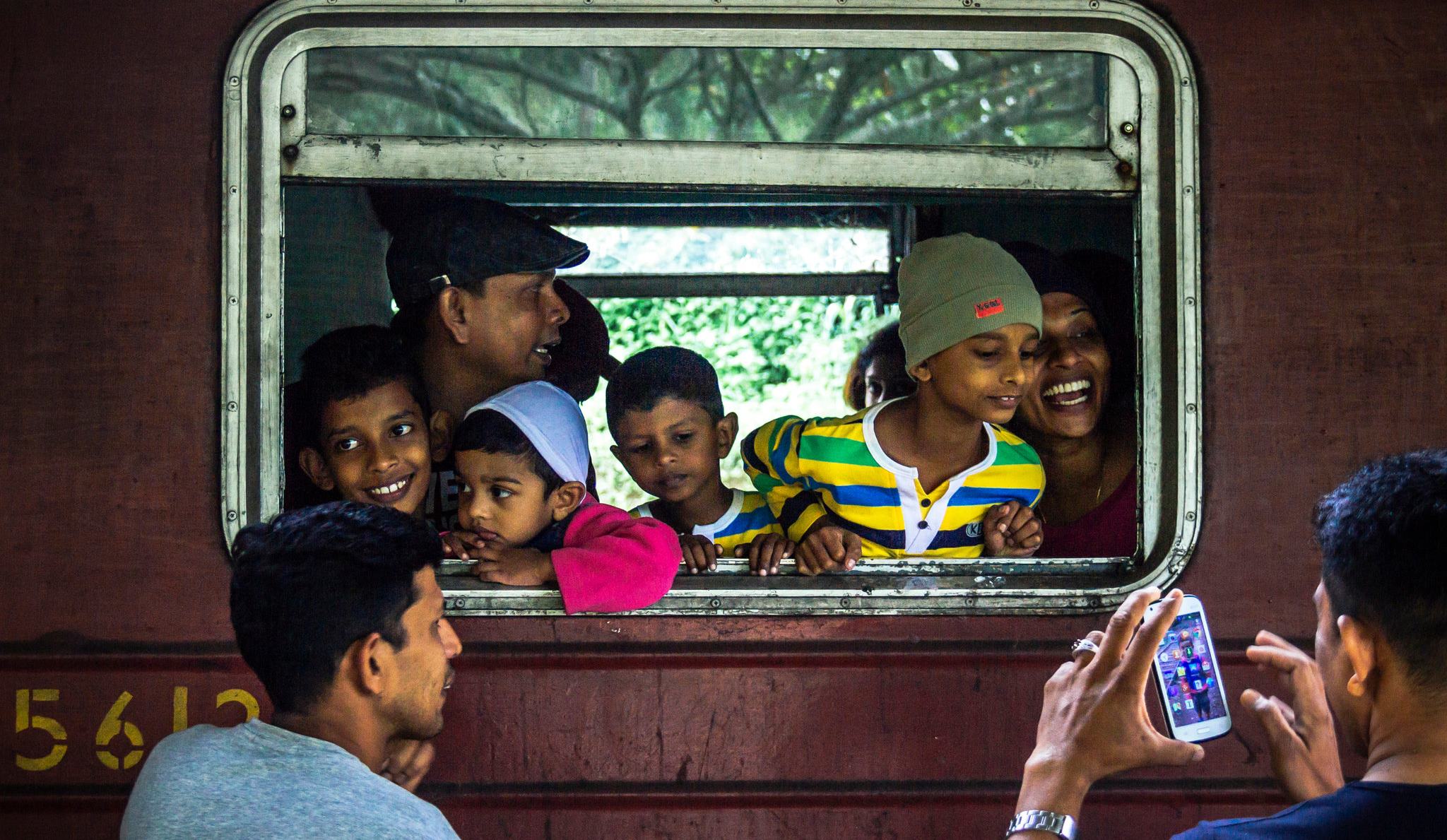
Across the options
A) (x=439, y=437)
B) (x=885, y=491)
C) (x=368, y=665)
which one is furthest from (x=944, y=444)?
(x=368, y=665)

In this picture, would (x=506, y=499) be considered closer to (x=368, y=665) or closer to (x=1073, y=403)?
(x=368, y=665)

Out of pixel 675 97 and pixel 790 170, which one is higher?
pixel 675 97

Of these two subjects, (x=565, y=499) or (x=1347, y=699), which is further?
(x=565, y=499)

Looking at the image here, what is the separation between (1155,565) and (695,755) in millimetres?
901

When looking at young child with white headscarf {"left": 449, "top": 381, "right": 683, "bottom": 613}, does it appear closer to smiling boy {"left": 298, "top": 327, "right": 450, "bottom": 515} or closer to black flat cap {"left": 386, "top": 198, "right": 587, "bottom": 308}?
smiling boy {"left": 298, "top": 327, "right": 450, "bottom": 515}

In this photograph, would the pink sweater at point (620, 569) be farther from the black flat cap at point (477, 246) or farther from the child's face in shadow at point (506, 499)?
the black flat cap at point (477, 246)

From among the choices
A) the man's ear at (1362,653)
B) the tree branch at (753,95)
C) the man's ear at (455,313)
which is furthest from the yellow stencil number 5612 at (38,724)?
the man's ear at (1362,653)

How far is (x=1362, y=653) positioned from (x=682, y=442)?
1593mm

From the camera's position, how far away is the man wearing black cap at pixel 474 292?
2801 millimetres

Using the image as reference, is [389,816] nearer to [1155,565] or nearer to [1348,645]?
[1348,645]

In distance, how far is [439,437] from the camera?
2689mm

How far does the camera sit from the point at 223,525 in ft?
7.25

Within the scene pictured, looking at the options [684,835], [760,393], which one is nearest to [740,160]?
[684,835]

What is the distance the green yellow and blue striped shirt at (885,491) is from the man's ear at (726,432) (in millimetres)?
200
